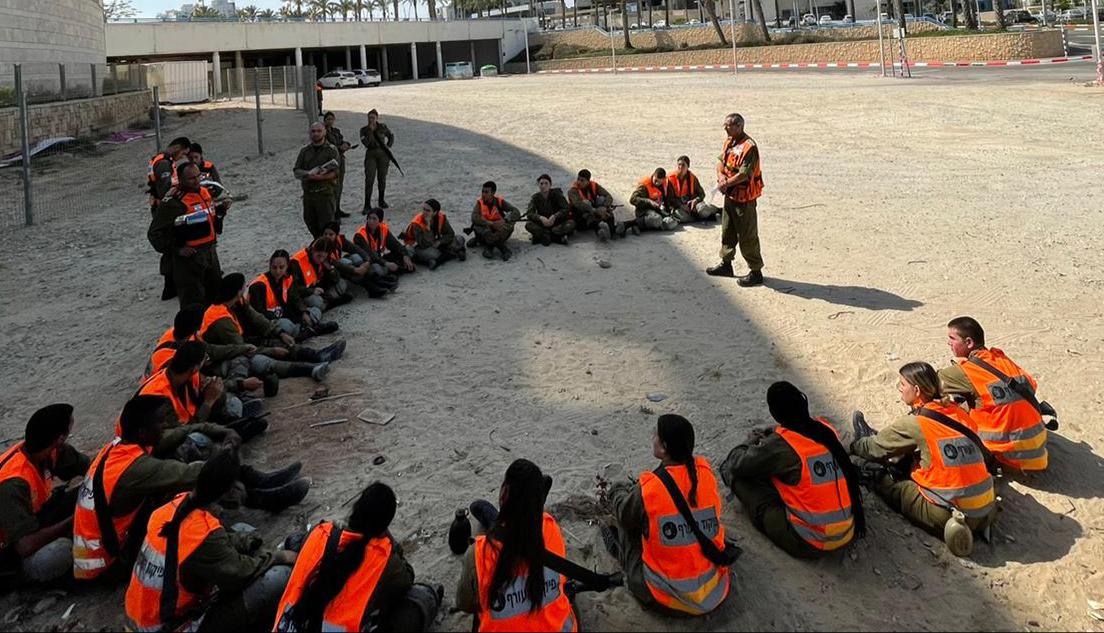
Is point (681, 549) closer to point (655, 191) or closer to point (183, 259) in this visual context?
point (183, 259)

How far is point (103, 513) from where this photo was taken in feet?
12.4

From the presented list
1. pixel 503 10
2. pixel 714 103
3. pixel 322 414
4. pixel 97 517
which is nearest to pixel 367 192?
pixel 322 414

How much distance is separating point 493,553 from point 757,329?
183 inches

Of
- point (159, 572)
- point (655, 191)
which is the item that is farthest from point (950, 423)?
point (655, 191)

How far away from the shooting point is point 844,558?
13.4 ft

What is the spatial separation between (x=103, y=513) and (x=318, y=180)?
6539 mm

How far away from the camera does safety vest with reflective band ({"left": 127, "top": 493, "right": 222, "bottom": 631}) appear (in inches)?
133

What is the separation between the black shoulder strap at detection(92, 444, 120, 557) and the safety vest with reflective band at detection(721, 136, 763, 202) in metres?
6.45

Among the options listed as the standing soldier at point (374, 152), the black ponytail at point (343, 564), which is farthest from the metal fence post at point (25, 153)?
the black ponytail at point (343, 564)

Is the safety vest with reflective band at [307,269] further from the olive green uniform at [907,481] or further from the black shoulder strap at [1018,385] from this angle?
the black shoulder strap at [1018,385]

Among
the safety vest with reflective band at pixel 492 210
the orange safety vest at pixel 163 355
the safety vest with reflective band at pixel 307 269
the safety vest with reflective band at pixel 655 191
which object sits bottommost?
the orange safety vest at pixel 163 355

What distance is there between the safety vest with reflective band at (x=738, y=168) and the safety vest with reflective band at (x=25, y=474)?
6649 millimetres

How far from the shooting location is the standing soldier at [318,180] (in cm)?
970

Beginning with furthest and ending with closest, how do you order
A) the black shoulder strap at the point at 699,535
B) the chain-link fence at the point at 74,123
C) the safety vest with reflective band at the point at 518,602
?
the chain-link fence at the point at 74,123 < the black shoulder strap at the point at 699,535 < the safety vest with reflective band at the point at 518,602
